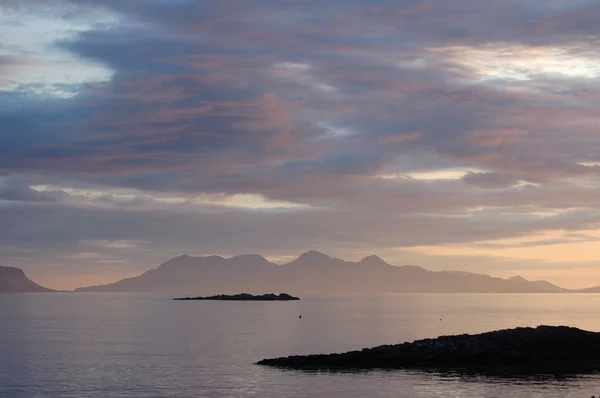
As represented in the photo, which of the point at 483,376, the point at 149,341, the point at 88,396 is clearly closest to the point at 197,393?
the point at 88,396

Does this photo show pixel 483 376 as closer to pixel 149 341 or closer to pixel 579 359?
pixel 579 359

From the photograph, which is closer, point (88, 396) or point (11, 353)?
point (88, 396)

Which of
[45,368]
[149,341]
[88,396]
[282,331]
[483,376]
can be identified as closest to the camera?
[88,396]

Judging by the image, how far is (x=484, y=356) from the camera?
2879 inches

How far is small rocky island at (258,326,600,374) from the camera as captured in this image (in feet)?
229

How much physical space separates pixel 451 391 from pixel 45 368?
127ft

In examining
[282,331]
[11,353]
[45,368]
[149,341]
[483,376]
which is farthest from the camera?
[282,331]

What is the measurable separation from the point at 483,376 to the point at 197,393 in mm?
24881

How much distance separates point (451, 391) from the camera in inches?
2258

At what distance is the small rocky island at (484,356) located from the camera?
229 ft

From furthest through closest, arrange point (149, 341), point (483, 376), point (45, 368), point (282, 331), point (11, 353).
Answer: point (282, 331), point (149, 341), point (11, 353), point (45, 368), point (483, 376)

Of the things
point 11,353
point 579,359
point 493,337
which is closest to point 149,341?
point 11,353

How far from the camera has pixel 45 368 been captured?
236 feet

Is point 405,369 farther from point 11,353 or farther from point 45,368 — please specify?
point 11,353
